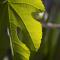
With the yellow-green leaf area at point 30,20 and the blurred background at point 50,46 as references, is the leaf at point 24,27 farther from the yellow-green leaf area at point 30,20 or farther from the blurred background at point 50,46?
the blurred background at point 50,46

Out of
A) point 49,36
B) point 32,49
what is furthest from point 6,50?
point 49,36

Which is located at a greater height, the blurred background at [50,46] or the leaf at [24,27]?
the leaf at [24,27]

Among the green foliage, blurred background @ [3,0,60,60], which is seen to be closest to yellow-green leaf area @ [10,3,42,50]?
the green foliage

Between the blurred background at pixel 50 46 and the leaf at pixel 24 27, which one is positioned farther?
the blurred background at pixel 50 46

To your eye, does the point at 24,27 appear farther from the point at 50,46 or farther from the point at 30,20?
the point at 50,46

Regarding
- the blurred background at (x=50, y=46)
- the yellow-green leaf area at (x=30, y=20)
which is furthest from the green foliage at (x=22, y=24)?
the blurred background at (x=50, y=46)

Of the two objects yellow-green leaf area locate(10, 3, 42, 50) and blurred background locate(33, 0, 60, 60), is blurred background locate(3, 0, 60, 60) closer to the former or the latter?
blurred background locate(33, 0, 60, 60)

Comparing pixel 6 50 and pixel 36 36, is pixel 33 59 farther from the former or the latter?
pixel 36 36

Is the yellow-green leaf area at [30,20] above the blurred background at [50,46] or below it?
above

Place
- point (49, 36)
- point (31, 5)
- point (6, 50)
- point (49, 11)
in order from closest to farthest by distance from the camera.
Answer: point (31, 5)
point (6, 50)
point (49, 11)
point (49, 36)

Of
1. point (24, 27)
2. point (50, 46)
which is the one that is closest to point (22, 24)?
point (24, 27)

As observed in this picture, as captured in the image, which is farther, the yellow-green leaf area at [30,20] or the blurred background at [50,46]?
the blurred background at [50,46]
